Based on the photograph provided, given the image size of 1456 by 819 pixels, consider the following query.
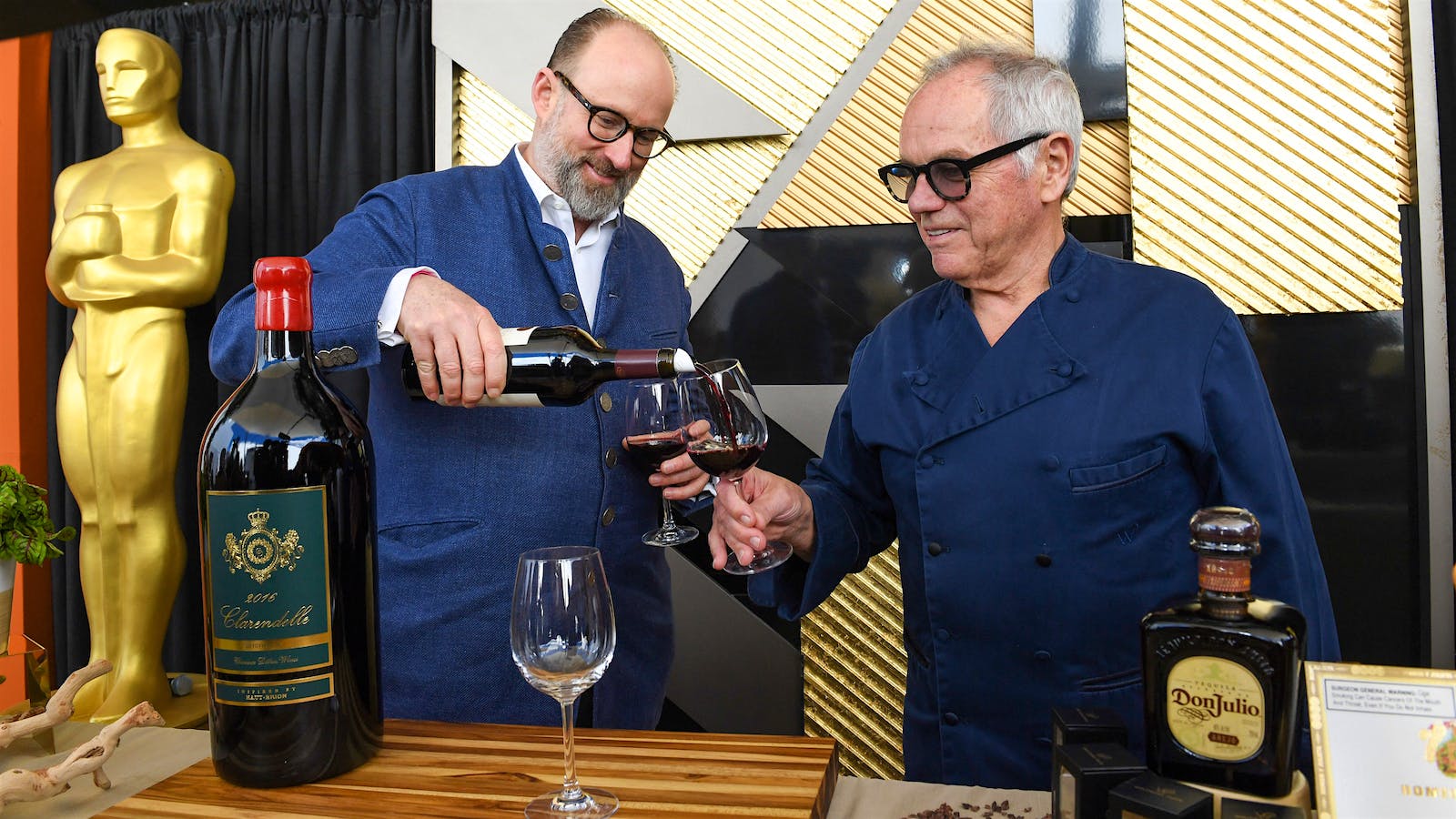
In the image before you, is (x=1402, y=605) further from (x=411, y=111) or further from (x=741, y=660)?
(x=411, y=111)

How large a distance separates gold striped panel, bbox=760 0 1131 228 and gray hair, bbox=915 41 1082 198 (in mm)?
1062

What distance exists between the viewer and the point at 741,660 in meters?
2.83

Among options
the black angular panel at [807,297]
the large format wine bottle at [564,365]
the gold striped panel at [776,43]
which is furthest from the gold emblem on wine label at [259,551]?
the gold striped panel at [776,43]

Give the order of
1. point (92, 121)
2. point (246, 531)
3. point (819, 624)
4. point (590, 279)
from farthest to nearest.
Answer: point (92, 121) → point (819, 624) → point (590, 279) → point (246, 531)

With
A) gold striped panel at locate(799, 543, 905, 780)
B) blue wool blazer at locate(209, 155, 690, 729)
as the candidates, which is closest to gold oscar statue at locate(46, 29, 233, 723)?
blue wool blazer at locate(209, 155, 690, 729)

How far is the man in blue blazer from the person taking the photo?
1.58 metres

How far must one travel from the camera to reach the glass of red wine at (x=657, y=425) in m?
1.46

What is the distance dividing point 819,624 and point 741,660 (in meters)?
0.24

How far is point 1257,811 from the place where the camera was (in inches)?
28.1

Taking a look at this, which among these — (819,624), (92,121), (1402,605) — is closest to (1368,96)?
(1402,605)

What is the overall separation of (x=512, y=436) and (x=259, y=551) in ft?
2.37

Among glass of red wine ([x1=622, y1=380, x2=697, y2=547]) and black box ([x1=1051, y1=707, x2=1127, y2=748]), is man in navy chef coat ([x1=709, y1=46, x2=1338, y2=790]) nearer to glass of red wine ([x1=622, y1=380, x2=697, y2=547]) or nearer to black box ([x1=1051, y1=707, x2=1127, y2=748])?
glass of red wine ([x1=622, y1=380, x2=697, y2=547])

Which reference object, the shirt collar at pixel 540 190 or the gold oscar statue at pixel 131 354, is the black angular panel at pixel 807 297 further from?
the gold oscar statue at pixel 131 354

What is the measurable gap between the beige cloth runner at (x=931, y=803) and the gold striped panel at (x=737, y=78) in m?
2.01
